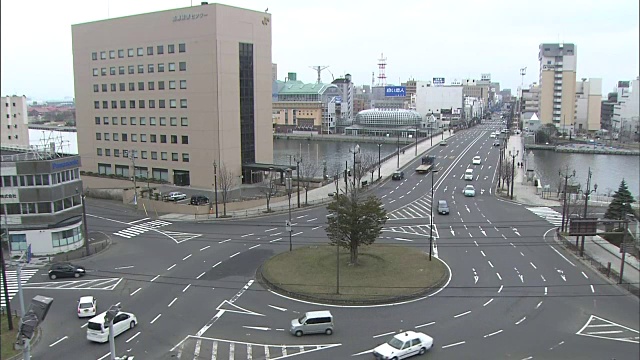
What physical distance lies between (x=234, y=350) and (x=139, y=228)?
689 inches

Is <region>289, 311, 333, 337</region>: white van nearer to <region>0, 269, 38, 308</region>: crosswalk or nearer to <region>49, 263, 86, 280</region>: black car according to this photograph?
<region>49, 263, 86, 280</region>: black car

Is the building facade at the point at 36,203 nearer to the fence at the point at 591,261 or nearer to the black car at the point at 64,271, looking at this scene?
the black car at the point at 64,271

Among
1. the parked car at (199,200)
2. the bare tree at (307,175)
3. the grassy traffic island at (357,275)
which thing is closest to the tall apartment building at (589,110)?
the bare tree at (307,175)

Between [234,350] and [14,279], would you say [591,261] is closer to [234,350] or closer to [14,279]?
[234,350]

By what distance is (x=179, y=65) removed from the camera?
132 ft

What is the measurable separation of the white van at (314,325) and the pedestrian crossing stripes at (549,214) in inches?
737

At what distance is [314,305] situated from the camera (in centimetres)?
1727

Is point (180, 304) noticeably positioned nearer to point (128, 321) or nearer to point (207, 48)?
point (128, 321)

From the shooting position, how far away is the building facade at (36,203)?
76.5 ft

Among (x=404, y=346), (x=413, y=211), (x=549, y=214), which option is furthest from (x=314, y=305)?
(x=549, y=214)

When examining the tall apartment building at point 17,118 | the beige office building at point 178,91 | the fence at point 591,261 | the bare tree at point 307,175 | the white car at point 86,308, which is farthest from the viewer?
the tall apartment building at point 17,118

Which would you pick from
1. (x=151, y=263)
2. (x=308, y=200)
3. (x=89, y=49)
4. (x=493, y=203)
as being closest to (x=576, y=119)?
(x=493, y=203)

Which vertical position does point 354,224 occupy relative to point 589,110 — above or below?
below

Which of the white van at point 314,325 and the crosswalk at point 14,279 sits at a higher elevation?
the white van at point 314,325
